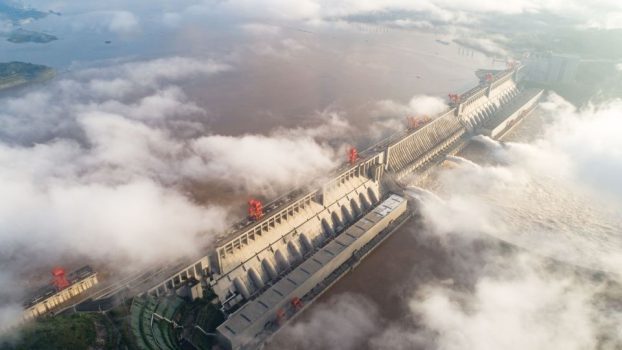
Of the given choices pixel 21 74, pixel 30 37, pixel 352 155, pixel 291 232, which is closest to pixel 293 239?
pixel 291 232

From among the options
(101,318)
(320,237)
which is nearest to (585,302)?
(320,237)

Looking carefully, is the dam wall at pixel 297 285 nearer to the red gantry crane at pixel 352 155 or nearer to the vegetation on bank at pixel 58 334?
the red gantry crane at pixel 352 155

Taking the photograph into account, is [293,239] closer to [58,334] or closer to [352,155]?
[352,155]

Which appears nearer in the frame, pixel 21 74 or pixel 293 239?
pixel 293 239

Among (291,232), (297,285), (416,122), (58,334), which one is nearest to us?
(58,334)

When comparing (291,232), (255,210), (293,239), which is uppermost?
(255,210)

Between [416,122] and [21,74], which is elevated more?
[21,74]

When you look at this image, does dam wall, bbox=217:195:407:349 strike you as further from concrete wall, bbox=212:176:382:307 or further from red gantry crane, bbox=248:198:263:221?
red gantry crane, bbox=248:198:263:221

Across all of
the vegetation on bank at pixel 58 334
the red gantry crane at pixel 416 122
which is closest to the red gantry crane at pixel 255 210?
the vegetation on bank at pixel 58 334
